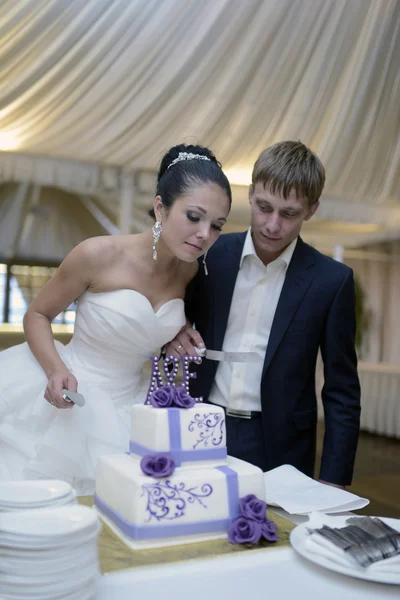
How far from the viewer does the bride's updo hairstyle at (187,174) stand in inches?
80.7

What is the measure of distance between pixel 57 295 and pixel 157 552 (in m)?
1.15

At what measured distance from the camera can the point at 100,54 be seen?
5.43 m

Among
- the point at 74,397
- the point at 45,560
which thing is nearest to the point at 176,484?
the point at 45,560

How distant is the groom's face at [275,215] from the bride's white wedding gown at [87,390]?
0.41 meters

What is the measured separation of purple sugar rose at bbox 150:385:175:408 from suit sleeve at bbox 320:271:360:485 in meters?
0.81

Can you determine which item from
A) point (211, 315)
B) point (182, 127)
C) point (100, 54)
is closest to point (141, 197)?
point (182, 127)

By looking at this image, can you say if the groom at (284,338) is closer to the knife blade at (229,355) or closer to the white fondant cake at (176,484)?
the knife blade at (229,355)

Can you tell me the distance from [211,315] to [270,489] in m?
0.73

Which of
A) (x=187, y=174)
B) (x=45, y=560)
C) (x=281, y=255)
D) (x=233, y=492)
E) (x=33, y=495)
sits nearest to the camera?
(x=45, y=560)

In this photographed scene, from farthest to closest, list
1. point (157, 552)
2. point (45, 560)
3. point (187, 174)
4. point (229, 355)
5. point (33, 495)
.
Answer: point (187, 174) → point (229, 355) → point (157, 552) → point (33, 495) → point (45, 560)

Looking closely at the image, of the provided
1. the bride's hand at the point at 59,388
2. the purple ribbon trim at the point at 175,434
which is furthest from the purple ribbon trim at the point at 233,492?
the bride's hand at the point at 59,388

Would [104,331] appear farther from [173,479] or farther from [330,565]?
[330,565]

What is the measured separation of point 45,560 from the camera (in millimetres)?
983

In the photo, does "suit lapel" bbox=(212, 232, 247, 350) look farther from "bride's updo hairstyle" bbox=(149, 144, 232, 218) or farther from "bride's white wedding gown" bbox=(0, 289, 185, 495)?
"bride's updo hairstyle" bbox=(149, 144, 232, 218)
